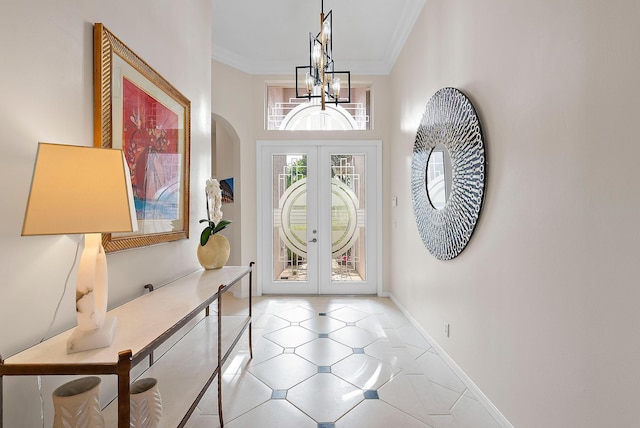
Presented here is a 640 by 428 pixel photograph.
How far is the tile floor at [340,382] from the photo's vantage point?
201cm

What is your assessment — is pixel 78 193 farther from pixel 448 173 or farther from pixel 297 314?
pixel 297 314

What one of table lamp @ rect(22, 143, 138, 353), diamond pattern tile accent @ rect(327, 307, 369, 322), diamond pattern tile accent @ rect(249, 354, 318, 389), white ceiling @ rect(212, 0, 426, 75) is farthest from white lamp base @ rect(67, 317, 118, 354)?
white ceiling @ rect(212, 0, 426, 75)

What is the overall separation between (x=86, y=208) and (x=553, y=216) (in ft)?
6.05

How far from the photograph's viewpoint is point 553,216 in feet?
4.98

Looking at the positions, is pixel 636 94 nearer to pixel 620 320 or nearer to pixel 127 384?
pixel 620 320

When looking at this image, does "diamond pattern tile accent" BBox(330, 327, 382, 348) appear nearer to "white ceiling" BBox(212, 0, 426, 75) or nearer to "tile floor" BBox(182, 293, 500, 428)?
"tile floor" BBox(182, 293, 500, 428)

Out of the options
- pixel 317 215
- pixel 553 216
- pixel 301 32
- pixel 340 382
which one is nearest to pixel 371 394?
pixel 340 382

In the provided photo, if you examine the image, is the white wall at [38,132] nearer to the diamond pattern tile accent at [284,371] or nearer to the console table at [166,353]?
the console table at [166,353]

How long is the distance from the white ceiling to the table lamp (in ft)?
10.2

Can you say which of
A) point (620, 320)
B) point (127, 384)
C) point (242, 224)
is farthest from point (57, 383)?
point (242, 224)

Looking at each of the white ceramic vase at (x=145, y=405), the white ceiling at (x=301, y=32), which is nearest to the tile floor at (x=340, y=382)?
the white ceramic vase at (x=145, y=405)

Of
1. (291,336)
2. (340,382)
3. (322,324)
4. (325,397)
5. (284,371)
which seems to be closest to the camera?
(325,397)

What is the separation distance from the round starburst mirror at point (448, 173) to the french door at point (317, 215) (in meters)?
1.58

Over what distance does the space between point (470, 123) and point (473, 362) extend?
1624mm
